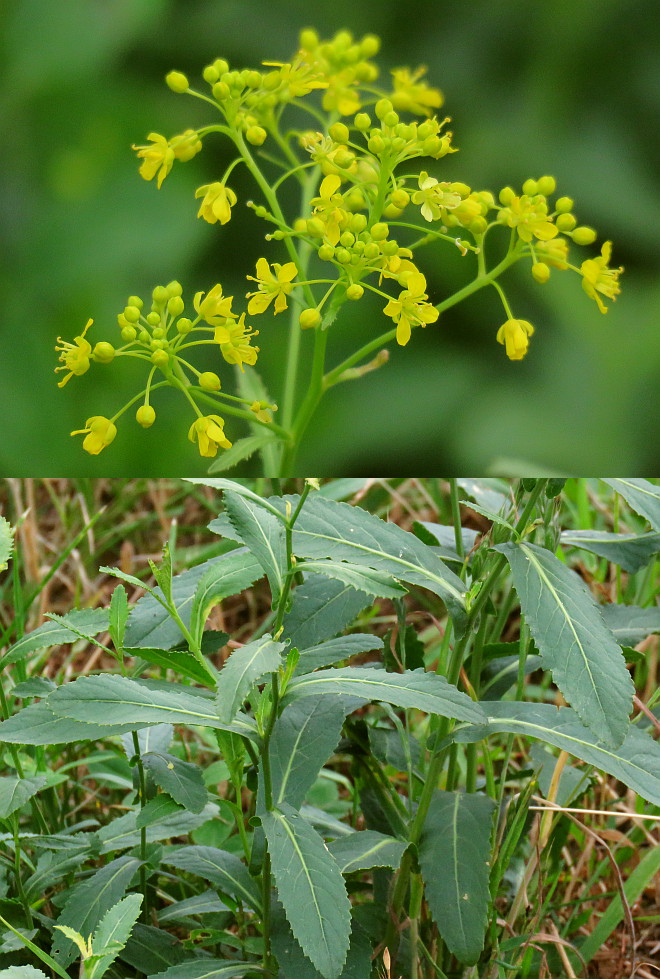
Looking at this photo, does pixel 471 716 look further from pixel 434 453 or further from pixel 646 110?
pixel 646 110

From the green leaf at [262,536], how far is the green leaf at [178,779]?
0.12 meters

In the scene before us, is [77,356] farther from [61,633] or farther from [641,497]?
[641,497]

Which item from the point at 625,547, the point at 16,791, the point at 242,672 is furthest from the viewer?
the point at 625,547

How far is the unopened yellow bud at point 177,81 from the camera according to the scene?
0.52 metres

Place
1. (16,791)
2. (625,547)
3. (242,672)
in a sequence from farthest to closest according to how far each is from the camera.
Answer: (625,547) < (16,791) < (242,672)

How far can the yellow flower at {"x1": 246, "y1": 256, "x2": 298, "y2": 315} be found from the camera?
52cm

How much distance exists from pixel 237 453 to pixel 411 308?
14 centimetres

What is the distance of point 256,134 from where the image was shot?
1.69 feet

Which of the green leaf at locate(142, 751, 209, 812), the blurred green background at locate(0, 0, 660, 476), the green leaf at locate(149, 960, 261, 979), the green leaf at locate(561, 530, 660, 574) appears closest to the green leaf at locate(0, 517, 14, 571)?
the blurred green background at locate(0, 0, 660, 476)

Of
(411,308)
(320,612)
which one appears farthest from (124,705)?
(411,308)

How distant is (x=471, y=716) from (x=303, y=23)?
0.37 meters

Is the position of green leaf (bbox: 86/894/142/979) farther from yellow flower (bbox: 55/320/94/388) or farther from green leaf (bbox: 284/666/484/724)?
yellow flower (bbox: 55/320/94/388)

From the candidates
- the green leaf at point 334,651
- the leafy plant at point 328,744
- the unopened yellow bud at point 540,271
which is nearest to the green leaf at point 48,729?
the leafy plant at point 328,744

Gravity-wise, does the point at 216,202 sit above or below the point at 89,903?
above
